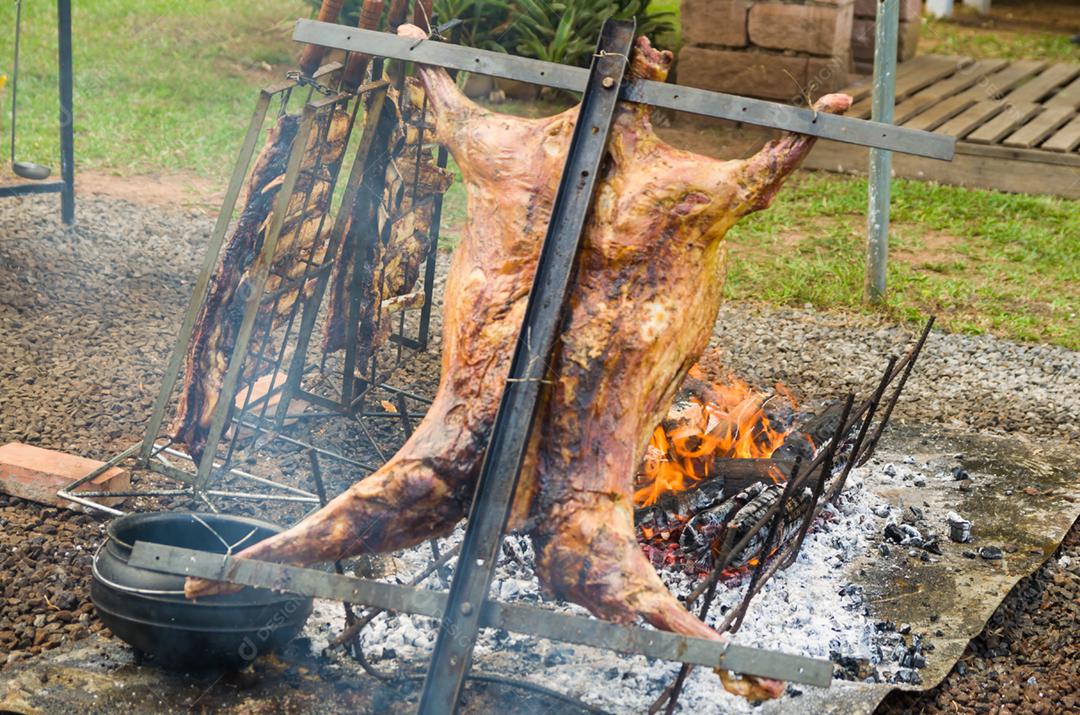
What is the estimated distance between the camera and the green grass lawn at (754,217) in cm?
784

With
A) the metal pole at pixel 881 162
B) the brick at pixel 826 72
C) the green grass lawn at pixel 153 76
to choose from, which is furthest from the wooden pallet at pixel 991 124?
the green grass lawn at pixel 153 76

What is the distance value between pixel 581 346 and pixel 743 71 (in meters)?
8.47

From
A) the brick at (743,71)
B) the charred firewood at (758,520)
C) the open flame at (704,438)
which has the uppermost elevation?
the brick at (743,71)

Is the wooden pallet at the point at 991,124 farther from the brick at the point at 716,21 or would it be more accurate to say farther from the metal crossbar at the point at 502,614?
the metal crossbar at the point at 502,614

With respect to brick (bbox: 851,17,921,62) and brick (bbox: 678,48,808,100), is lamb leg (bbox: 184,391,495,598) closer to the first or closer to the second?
brick (bbox: 678,48,808,100)

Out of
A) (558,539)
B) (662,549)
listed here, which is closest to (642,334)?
(558,539)

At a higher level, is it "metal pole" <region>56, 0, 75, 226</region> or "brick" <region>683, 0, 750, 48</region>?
"brick" <region>683, 0, 750, 48</region>

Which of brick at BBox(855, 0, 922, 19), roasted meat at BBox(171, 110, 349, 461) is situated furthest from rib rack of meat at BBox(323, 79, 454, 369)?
brick at BBox(855, 0, 922, 19)

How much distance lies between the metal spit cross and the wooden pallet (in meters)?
6.70

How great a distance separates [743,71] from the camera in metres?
11.0

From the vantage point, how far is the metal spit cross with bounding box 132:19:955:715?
267cm

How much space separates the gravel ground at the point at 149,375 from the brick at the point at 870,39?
5.40 metres

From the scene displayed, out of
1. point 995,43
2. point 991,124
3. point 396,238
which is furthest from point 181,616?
point 995,43

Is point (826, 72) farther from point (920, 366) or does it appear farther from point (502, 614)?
point (502, 614)
